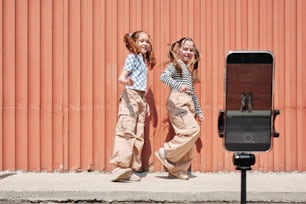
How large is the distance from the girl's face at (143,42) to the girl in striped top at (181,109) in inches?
11.6

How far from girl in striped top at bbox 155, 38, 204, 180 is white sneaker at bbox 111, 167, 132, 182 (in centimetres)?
40

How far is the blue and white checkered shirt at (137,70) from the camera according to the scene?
5793mm

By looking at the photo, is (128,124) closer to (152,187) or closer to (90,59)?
(152,187)

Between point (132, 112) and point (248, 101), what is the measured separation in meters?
2.69

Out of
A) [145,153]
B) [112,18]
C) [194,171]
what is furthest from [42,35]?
[194,171]

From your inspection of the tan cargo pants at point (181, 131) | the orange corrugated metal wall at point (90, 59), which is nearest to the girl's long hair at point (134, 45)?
the orange corrugated metal wall at point (90, 59)

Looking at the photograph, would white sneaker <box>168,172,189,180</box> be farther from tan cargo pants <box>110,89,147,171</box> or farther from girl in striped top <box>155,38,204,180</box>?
tan cargo pants <box>110,89,147,171</box>

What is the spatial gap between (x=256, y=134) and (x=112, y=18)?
3.35 m

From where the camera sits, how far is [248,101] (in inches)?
128

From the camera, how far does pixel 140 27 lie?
6230mm

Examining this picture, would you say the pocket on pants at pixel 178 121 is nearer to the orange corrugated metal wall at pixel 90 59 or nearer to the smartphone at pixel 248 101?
the orange corrugated metal wall at pixel 90 59

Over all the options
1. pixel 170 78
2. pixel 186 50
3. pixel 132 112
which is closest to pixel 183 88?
pixel 170 78

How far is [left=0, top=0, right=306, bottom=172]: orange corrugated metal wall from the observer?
6230 millimetres

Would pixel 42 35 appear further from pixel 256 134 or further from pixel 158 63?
pixel 256 134
